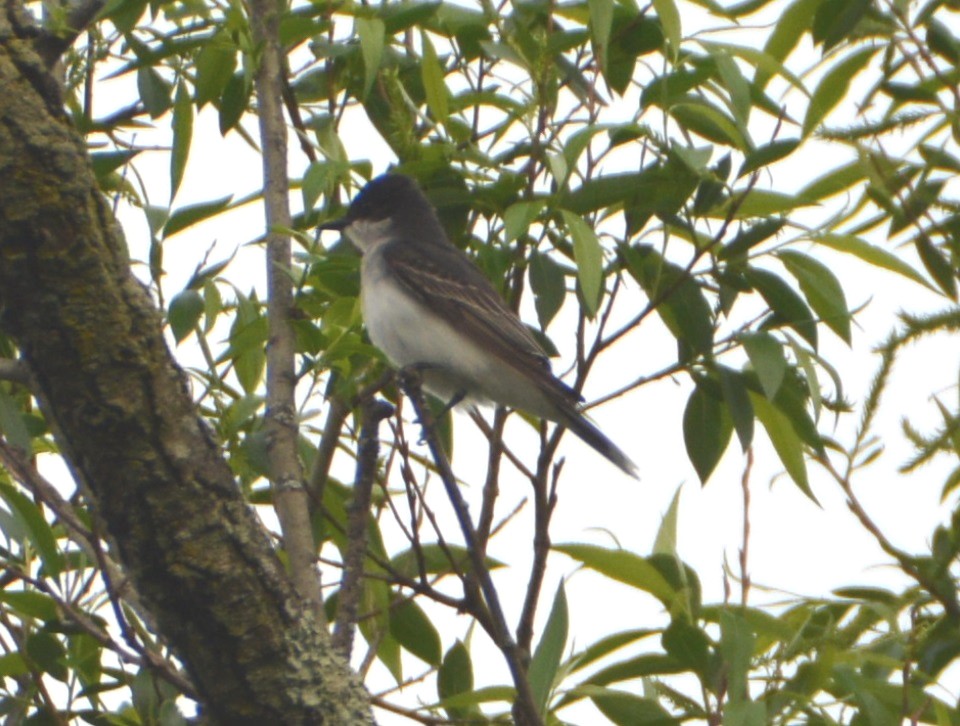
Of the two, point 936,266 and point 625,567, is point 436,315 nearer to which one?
point 625,567

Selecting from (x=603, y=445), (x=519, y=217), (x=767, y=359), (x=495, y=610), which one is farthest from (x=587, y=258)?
(x=603, y=445)

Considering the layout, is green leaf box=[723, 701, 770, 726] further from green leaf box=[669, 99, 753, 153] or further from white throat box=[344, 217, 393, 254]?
white throat box=[344, 217, 393, 254]

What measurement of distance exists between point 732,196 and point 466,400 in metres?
2.20

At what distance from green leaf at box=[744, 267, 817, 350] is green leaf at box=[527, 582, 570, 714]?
0.98 meters

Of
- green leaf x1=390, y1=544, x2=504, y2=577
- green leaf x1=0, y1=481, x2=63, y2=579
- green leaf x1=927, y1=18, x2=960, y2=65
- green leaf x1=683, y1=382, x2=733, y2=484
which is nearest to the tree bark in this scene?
green leaf x1=0, y1=481, x2=63, y2=579

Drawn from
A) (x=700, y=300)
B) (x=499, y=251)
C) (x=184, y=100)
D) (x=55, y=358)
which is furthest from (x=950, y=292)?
(x=184, y=100)

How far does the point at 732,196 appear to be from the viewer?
3543mm

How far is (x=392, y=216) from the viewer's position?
6.31m

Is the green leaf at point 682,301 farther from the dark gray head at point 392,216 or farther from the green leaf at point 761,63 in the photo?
the dark gray head at point 392,216

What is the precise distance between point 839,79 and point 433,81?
1.04 m

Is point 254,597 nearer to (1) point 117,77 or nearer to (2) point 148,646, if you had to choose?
(2) point 148,646

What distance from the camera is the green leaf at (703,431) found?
3859 millimetres

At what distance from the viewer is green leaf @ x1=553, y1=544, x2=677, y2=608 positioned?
10.5ft

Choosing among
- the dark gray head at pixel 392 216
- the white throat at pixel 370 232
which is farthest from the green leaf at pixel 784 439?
the white throat at pixel 370 232
